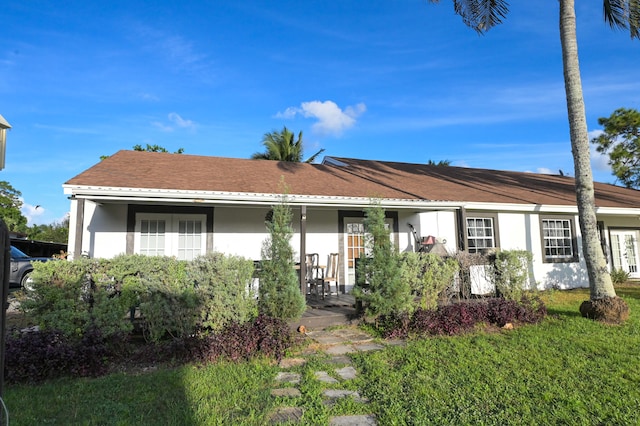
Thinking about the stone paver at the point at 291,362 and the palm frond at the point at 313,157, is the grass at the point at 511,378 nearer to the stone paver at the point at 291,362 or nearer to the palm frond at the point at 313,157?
the stone paver at the point at 291,362

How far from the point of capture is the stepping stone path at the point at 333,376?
3.30 meters

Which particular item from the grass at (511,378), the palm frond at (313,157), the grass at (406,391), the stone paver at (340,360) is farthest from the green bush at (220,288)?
the palm frond at (313,157)

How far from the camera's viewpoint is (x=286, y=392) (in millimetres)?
3924

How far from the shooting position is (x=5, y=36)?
8.94 metres

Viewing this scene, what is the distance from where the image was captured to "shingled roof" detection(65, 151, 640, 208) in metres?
8.60

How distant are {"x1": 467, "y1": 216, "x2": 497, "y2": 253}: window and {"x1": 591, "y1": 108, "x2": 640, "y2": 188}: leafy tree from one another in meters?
16.1

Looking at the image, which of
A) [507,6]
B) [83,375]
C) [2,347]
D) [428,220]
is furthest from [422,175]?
[2,347]

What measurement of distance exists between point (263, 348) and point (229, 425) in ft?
6.52

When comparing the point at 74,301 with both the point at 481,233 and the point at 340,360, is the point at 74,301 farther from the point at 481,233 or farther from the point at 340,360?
the point at 481,233

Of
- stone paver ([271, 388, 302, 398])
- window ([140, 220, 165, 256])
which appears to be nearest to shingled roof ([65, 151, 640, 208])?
window ([140, 220, 165, 256])

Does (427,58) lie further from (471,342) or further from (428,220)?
(471,342)

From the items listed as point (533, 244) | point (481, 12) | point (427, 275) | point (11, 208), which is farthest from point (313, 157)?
point (11, 208)

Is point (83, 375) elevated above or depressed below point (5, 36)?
below

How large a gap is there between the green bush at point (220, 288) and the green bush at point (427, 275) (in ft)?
9.75
